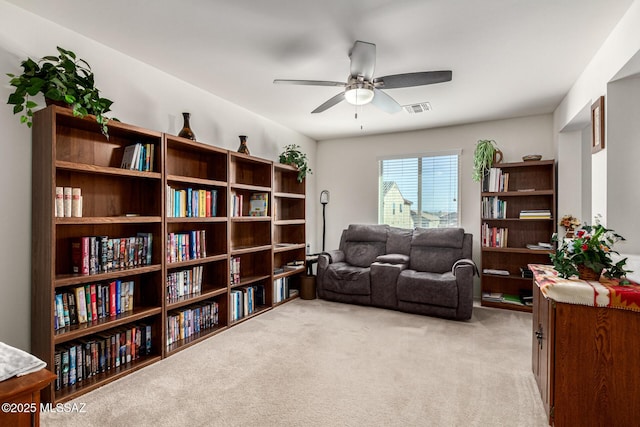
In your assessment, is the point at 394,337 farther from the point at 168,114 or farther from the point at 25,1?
the point at 25,1

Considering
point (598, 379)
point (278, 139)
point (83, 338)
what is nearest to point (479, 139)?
point (278, 139)

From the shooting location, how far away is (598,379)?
1600 mm

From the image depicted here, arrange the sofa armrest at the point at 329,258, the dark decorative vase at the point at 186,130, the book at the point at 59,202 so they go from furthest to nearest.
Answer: the sofa armrest at the point at 329,258 → the dark decorative vase at the point at 186,130 → the book at the point at 59,202

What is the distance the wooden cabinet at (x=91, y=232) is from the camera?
202 centimetres

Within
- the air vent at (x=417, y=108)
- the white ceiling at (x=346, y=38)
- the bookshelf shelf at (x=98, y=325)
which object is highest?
the white ceiling at (x=346, y=38)

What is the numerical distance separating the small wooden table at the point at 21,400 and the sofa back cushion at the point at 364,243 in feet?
13.0

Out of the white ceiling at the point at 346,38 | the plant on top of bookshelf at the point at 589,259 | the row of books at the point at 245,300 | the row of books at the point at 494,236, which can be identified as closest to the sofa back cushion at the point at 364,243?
the row of books at the point at 494,236

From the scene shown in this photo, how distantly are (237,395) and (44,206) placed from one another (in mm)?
1723

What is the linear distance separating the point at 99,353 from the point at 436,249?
378cm

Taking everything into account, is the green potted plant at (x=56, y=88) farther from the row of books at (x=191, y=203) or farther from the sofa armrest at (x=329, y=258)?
the sofa armrest at (x=329, y=258)

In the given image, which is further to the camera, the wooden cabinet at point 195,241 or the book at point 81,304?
the wooden cabinet at point 195,241

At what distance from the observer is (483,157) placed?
13.8ft

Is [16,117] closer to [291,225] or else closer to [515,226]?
[291,225]

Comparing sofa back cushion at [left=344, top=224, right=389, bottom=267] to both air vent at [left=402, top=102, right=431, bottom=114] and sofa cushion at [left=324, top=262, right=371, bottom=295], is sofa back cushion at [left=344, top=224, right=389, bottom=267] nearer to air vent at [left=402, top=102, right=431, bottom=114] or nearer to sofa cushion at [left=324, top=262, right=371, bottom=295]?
sofa cushion at [left=324, top=262, right=371, bottom=295]
